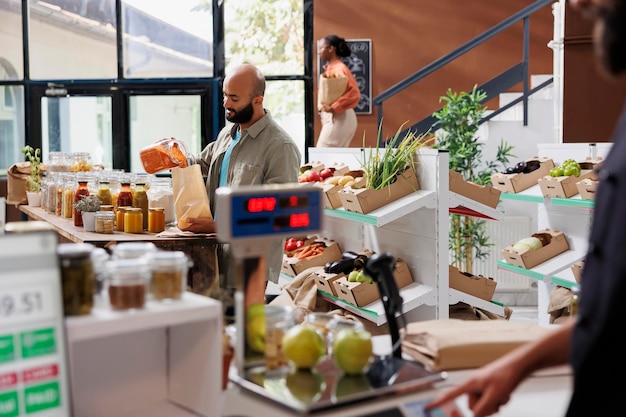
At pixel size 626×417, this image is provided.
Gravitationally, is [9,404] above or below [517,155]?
below

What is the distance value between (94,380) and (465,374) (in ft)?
2.95

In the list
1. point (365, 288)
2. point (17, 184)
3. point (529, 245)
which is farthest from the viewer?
point (17, 184)

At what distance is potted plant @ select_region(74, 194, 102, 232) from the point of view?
15.0 feet

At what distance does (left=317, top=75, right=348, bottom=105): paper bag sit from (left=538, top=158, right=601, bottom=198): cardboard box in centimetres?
248

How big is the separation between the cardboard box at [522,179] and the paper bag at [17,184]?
3.78m

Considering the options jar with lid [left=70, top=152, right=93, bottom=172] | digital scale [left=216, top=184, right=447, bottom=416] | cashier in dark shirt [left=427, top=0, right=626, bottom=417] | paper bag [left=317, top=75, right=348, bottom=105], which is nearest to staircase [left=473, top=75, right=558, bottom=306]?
paper bag [left=317, top=75, right=348, bottom=105]

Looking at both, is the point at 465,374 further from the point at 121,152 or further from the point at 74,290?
the point at 121,152

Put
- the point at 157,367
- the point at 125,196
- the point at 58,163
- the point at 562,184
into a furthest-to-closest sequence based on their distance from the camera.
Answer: the point at 58,163
the point at 562,184
the point at 125,196
the point at 157,367

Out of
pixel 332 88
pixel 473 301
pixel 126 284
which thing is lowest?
pixel 473 301

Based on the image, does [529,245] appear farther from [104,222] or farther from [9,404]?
[9,404]

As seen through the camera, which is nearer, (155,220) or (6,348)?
(6,348)

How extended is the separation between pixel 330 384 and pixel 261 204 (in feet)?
1.31

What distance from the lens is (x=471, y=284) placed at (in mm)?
4508

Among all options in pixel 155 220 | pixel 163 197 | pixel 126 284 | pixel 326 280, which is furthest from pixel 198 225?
pixel 126 284
